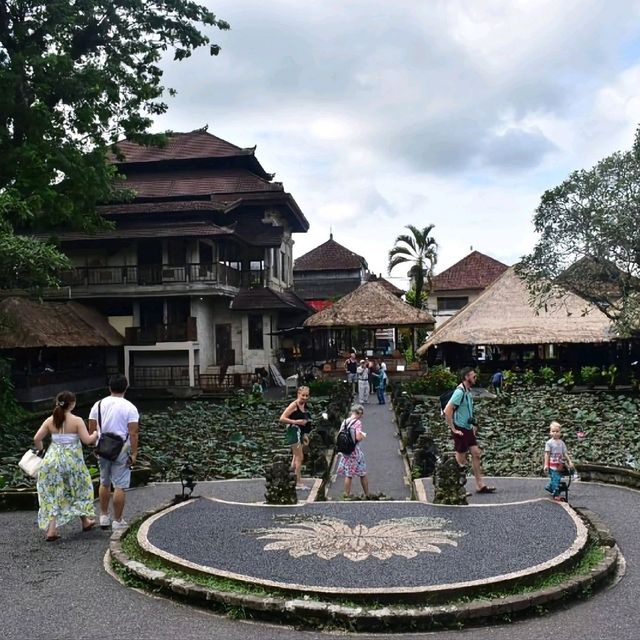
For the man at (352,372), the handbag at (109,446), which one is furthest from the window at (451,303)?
the handbag at (109,446)

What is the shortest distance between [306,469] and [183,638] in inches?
309

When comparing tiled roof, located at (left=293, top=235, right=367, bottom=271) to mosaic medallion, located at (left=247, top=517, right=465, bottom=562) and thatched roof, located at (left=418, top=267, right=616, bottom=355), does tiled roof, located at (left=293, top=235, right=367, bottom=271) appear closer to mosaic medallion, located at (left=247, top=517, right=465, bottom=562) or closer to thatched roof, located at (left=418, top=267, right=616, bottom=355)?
thatched roof, located at (left=418, top=267, right=616, bottom=355)

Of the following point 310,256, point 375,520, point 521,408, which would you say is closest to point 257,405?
point 521,408

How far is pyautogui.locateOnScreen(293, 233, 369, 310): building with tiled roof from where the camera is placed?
55094 millimetres

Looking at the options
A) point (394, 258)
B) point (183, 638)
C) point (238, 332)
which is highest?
point (394, 258)

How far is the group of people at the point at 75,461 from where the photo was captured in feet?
26.7

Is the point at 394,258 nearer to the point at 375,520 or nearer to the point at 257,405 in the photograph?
the point at 257,405

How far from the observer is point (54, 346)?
2767 centimetres

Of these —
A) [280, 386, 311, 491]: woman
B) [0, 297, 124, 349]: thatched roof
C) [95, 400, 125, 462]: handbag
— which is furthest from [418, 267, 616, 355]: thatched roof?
[95, 400, 125, 462]: handbag

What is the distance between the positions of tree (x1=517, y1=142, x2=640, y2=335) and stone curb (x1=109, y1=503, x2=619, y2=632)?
22.7 m

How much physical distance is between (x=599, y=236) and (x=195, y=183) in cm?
2089

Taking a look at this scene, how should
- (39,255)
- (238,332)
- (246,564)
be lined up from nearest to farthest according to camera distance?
(246,564) → (39,255) → (238,332)

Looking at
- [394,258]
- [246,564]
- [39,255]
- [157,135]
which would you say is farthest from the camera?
[394,258]

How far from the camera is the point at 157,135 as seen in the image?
882 inches
